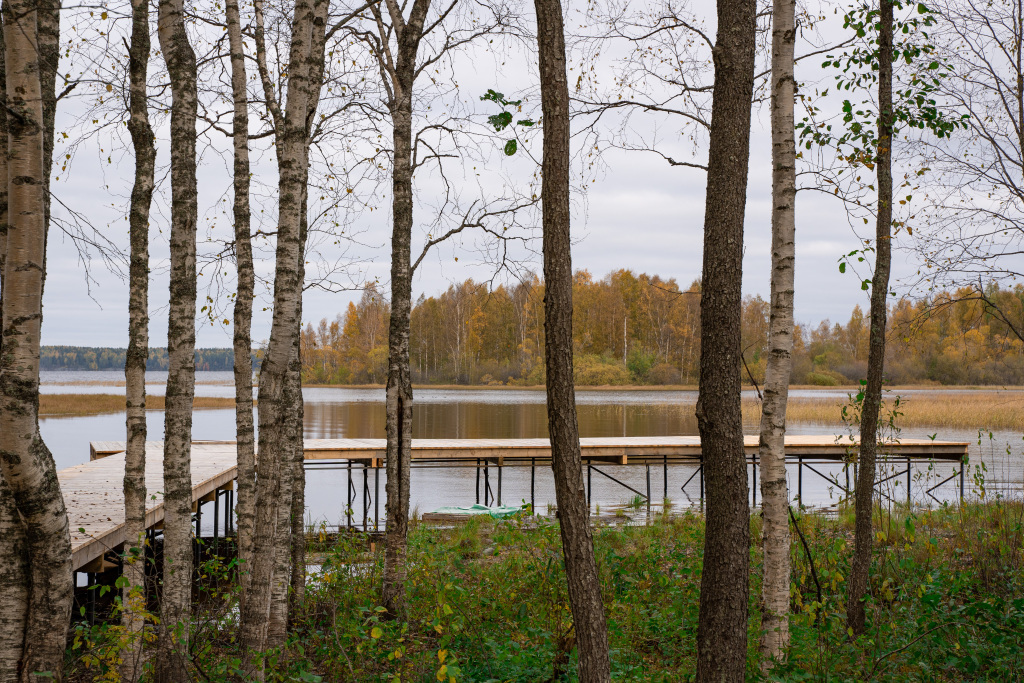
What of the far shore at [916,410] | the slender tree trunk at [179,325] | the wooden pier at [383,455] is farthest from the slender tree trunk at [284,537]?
the far shore at [916,410]

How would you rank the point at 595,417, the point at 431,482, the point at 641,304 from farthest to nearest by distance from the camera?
the point at 641,304, the point at 595,417, the point at 431,482

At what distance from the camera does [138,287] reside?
490cm

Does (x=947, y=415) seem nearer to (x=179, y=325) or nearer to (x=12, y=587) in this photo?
(x=179, y=325)

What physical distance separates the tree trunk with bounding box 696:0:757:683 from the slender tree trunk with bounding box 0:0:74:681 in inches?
114

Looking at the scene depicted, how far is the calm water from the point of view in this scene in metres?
13.6

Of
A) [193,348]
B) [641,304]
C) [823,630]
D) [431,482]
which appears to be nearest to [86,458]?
[431,482]

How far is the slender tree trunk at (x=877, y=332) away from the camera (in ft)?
16.5

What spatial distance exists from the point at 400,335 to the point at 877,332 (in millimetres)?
3792

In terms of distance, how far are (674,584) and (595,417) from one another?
20.1 metres

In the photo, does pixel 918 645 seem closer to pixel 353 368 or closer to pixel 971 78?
pixel 971 78

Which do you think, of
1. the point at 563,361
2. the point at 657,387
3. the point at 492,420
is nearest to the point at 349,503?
the point at 563,361

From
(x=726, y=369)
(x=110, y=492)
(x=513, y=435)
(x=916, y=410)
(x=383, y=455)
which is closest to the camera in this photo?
(x=726, y=369)

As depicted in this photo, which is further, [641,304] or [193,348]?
[641,304]

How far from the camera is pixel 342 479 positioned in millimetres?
17688
